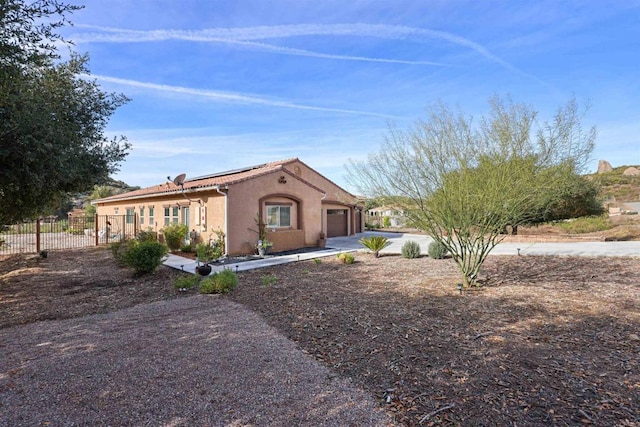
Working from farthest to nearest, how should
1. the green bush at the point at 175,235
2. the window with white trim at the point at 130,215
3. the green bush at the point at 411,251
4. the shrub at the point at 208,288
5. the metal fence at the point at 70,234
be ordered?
1. the window with white trim at the point at 130,215
2. the metal fence at the point at 70,234
3. the green bush at the point at 175,235
4. the green bush at the point at 411,251
5. the shrub at the point at 208,288

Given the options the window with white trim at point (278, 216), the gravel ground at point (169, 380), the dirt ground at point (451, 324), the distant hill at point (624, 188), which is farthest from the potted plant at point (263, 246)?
the distant hill at point (624, 188)

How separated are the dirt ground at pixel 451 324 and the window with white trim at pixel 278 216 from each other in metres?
4.98

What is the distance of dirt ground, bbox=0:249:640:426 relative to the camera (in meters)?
3.07

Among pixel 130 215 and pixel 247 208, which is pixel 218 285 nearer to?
pixel 247 208

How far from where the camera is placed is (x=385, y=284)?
8062 mm

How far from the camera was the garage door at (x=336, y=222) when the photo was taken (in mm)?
23031

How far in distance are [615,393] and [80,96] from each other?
9620 mm

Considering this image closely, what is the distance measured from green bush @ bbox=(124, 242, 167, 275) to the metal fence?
382 inches

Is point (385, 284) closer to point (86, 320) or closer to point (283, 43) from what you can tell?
point (86, 320)

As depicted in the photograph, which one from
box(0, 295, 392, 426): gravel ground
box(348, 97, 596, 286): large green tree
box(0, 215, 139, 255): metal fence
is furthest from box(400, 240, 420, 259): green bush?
box(0, 215, 139, 255): metal fence

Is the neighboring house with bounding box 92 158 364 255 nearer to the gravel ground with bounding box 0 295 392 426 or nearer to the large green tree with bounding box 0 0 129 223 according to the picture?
the large green tree with bounding box 0 0 129 223

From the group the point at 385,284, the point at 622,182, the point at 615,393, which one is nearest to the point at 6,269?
the point at 385,284

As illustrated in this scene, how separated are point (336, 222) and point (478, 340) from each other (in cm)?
1916

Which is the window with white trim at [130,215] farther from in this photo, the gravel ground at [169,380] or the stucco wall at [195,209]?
the gravel ground at [169,380]
